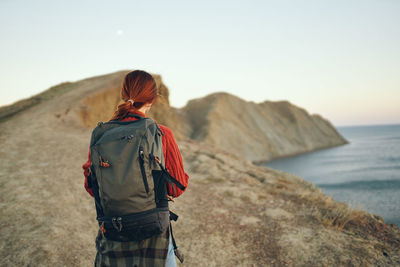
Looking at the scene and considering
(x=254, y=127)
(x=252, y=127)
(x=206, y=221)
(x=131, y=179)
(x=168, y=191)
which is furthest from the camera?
(x=254, y=127)

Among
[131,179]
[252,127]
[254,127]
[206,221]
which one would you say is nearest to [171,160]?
[131,179]

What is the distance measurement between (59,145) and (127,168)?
7.66 meters

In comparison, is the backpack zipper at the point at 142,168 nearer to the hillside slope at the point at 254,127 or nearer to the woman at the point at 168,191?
the woman at the point at 168,191

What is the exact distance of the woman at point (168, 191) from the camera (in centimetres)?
163

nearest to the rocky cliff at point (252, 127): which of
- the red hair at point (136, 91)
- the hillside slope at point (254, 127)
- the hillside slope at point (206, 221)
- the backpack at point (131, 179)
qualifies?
the hillside slope at point (254, 127)

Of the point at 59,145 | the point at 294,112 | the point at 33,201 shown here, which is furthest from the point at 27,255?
the point at 294,112

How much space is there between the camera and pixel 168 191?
5.75 feet

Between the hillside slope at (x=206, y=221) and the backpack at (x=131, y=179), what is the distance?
8.56ft

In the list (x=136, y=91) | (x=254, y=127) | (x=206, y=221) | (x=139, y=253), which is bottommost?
(x=254, y=127)

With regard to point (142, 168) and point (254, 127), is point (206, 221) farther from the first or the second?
point (254, 127)

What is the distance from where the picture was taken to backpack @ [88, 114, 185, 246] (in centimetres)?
155

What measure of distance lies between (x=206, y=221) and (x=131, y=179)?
381 cm

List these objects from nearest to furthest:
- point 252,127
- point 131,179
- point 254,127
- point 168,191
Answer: point 131,179
point 168,191
point 252,127
point 254,127

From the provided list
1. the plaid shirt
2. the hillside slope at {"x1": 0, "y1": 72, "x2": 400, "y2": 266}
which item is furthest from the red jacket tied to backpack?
the hillside slope at {"x1": 0, "y1": 72, "x2": 400, "y2": 266}
